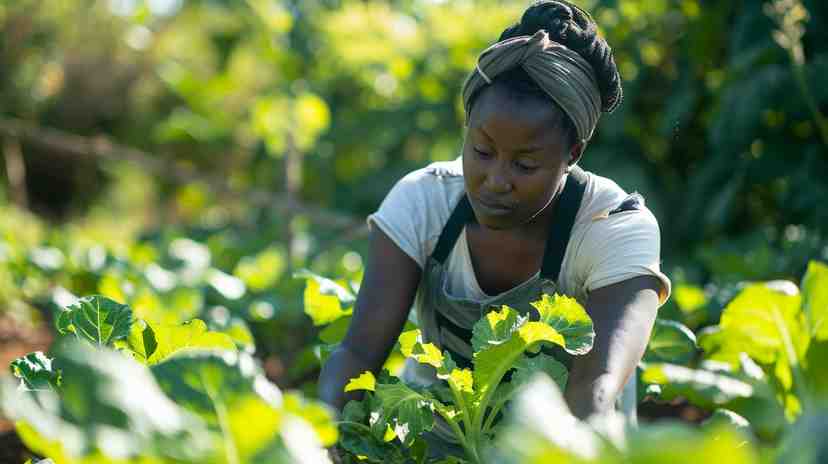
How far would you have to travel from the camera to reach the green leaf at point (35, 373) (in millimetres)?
1526

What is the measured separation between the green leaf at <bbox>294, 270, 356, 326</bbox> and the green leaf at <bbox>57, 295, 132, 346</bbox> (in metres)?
0.54

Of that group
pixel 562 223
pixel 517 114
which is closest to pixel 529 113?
pixel 517 114

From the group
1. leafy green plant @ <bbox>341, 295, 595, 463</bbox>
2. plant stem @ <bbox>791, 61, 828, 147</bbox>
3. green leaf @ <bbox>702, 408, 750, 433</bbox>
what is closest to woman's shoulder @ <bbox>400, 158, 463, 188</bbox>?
leafy green plant @ <bbox>341, 295, 595, 463</bbox>

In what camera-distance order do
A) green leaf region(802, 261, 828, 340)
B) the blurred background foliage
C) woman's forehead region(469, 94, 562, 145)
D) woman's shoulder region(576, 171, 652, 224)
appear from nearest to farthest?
woman's forehead region(469, 94, 562, 145)
woman's shoulder region(576, 171, 652, 224)
green leaf region(802, 261, 828, 340)
the blurred background foliage

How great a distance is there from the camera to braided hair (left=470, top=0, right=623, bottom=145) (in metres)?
1.69

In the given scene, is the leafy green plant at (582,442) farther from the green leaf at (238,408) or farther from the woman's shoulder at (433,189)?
the woman's shoulder at (433,189)

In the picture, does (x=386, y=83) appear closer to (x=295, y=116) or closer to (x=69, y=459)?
(x=295, y=116)

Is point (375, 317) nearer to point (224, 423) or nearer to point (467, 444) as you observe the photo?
point (467, 444)

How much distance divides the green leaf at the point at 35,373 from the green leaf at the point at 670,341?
1.25 meters

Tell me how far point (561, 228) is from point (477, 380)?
1.57 ft

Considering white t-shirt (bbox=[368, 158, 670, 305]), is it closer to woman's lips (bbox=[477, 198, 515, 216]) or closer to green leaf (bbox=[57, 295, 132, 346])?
woman's lips (bbox=[477, 198, 515, 216])

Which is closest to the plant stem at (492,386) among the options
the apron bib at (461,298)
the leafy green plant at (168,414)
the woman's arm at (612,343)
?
the woman's arm at (612,343)

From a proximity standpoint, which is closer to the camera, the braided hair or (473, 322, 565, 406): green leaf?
(473, 322, 565, 406): green leaf

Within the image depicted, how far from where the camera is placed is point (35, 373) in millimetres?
1543
